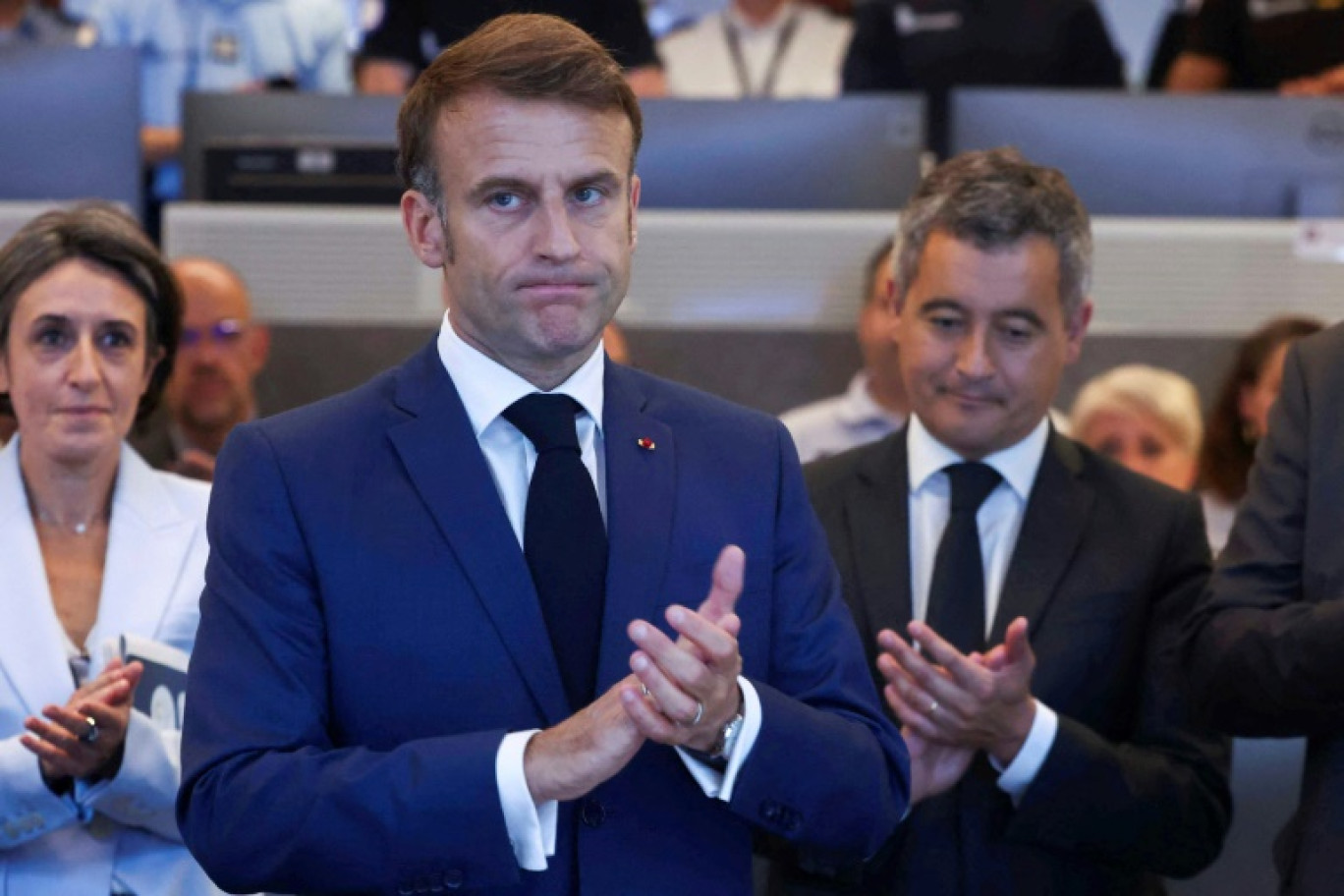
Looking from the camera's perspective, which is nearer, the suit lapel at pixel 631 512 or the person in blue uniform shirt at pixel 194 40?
the suit lapel at pixel 631 512

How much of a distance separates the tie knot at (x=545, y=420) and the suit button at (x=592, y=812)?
368 mm

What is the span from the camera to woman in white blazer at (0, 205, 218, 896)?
2.67 m

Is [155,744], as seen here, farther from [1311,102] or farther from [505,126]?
[1311,102]

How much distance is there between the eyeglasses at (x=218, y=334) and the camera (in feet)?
14.4

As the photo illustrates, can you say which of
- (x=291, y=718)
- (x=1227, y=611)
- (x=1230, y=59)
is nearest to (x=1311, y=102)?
(x=1230, y=59)

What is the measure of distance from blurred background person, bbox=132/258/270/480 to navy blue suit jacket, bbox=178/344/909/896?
2.31 meters

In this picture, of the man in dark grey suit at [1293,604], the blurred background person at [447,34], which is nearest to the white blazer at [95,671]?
the man in dark grey suit at [1293,604]

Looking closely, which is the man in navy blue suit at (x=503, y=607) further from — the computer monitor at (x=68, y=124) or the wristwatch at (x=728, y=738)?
the computer monitor at (x=68, y=124)

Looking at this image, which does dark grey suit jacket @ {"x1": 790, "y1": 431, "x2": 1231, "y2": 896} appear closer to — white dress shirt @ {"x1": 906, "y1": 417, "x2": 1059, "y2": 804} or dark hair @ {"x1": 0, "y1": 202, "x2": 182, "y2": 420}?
white dress shirt @ {"x1": 906, "y1": 417, "x2": 1059, "y2": 804}

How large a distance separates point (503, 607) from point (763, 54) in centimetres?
495

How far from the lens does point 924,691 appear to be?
8.36 feet

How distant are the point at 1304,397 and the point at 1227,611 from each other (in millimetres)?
291

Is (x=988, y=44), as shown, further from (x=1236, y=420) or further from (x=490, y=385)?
(x=490, y=385)

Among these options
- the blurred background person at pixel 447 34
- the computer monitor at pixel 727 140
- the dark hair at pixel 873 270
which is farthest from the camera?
the blurred background person at pixel 447 34
